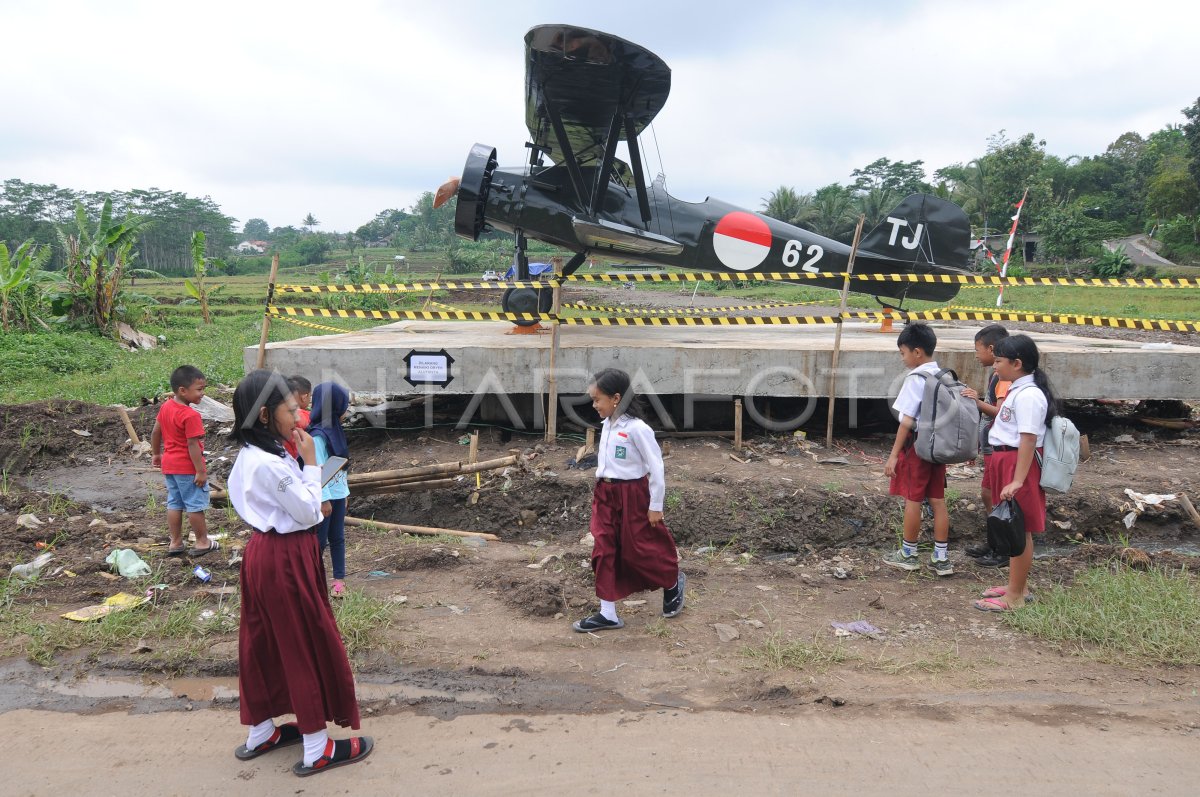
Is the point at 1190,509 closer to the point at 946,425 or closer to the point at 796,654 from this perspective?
the point at 946,425

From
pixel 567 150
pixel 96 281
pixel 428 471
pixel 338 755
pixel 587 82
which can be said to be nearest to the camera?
pixel 338 755

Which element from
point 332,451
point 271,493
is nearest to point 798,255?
point 332,451

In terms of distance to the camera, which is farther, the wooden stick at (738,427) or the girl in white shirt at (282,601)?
the wooden stick at (738,427)

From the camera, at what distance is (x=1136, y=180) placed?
49156 mm

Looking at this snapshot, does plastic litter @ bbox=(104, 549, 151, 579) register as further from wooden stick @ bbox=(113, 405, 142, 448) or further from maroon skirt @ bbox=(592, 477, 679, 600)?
wooden stick @ bbox=(113, 405, 142, 448)

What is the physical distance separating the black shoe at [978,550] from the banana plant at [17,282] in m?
16.5

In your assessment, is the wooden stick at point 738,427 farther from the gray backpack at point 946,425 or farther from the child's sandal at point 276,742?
the child's sandal at point 276,742

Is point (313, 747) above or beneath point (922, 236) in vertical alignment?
beneath

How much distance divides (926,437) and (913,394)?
0.95ft

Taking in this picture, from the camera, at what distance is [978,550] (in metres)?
5.58

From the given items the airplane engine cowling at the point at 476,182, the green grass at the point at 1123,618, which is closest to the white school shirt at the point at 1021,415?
the green grass at the point at 1123,618

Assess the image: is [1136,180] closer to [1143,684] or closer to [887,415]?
[887,415]

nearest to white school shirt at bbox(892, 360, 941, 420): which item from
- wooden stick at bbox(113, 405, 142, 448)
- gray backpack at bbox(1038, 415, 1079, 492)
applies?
gray backpack at bbox(1038, 415, 1079, 492)

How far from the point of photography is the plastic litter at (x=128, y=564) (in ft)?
15.5
